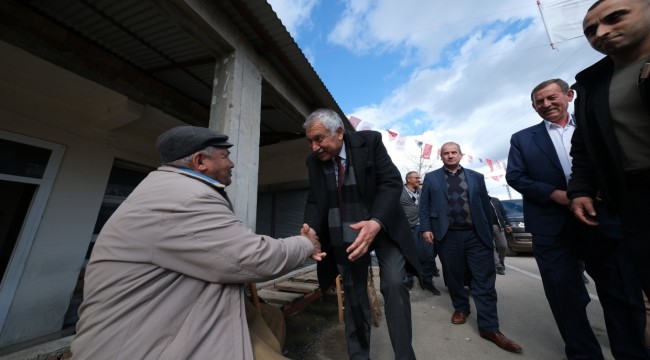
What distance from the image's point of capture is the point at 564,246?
6.50 ft

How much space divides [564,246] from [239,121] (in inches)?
119

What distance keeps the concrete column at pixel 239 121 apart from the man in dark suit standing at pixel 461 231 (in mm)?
2212

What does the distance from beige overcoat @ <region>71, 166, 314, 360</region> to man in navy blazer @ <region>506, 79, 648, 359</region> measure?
2.13 meters

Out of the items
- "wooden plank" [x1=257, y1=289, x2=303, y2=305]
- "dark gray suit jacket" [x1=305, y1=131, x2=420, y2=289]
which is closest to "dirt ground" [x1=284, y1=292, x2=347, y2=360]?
"wooden plank" [x1=257, y1=289, x2=303, y2=305]

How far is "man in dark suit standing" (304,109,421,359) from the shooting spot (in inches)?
71.0

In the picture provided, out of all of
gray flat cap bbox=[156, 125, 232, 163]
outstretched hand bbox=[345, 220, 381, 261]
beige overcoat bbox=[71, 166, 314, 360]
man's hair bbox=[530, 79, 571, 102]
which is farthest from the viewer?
man's hair bbox=[530, 79, 571, 102]

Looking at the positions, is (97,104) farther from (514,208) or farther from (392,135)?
(514,208)

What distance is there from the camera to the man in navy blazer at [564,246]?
1.73 metres

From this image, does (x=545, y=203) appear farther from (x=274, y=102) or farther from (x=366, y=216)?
(x=274, y=102)

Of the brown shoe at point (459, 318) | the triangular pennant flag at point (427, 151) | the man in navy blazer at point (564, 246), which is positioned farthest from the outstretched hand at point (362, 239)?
the triangular pennant flag at point (427, 151)

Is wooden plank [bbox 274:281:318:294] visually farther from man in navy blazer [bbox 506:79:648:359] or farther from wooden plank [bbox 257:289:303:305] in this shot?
man in navy blazer [bbox 506:79:648:359]

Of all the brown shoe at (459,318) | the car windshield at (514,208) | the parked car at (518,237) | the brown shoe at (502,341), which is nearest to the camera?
the brown shoe at (502,341)

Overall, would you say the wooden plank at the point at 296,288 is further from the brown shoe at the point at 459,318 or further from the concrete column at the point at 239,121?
the brown shoe at the point at 459,318

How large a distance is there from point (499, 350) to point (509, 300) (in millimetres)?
1902
